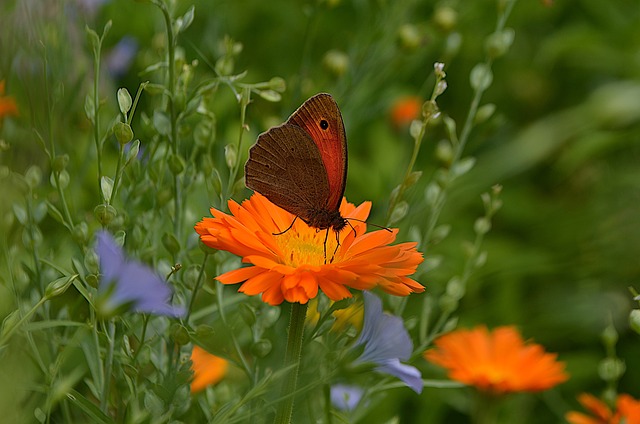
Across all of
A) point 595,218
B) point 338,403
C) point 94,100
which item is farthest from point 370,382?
point 595,218

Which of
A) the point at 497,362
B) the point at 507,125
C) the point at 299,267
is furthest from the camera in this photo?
the point at 507,125

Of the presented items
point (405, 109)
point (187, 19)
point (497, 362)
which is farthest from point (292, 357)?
point (405, 109)

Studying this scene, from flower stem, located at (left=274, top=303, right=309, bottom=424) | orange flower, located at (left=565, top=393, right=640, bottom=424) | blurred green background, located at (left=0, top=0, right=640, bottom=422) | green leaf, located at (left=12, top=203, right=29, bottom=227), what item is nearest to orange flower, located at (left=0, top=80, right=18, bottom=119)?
blurred green background, located at (left=0, top=0, right=640, bottom=422)

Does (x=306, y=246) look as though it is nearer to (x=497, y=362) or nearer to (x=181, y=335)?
(x=181, y=335)

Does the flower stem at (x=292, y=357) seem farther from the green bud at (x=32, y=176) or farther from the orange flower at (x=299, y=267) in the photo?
the green bud at (x=32, y=176)

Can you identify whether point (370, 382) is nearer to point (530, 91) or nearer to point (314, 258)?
point (314, 258)

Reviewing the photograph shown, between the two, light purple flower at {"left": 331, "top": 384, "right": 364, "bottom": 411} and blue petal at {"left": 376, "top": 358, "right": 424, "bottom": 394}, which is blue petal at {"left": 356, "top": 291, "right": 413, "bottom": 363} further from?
light purple flower at {"left": 331, "top": 384, "right": 364, "bottom": 411}
